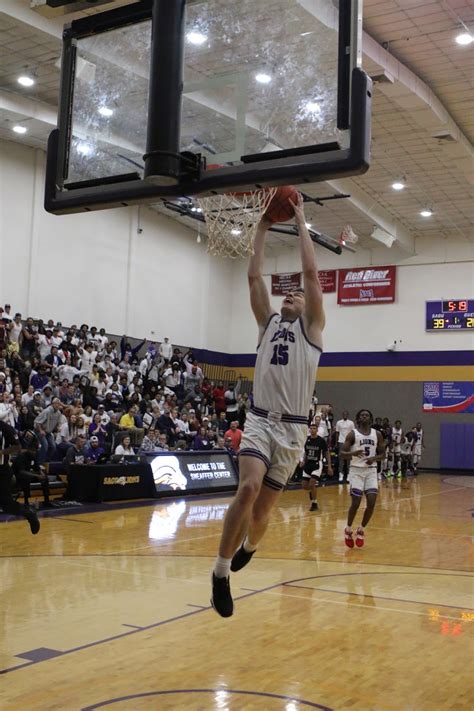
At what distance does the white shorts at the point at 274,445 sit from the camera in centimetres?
488

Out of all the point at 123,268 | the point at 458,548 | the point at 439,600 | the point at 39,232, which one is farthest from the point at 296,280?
the point at 439,600

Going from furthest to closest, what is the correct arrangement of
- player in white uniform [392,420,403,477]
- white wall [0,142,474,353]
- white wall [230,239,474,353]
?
white wall [230,239,474,353], player in white uniform [392,420,403,477], white wall [0,142,474,353]

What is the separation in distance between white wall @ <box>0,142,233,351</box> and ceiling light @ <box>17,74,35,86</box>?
3740mm

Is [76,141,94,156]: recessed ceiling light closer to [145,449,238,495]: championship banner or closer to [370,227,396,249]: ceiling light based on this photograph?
[145,449,238,495]: championship banner

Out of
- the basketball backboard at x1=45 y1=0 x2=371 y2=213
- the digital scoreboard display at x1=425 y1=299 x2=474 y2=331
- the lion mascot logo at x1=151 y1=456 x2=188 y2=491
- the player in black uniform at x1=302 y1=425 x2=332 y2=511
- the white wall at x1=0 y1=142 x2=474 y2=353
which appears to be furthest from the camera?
the digital scoreboard display at x1=425 y1=299 x2=474 y2=331

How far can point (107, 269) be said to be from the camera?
25.8 meters

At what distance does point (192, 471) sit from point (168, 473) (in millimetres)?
887

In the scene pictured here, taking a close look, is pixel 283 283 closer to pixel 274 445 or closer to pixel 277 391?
pixel 277 391

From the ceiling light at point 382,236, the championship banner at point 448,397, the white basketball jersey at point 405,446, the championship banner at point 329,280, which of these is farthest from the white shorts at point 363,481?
the championship banner at point 329,280

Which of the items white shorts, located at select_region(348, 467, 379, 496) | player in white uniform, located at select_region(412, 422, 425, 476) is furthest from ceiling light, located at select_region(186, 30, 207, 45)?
player in white uniform, located at select_region(412, 422, 425, 476)

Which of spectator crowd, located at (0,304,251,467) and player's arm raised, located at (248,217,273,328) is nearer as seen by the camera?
player's arm raised, located at (248,217,273,328)

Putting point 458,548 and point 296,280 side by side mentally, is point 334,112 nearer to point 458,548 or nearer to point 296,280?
point 458,548

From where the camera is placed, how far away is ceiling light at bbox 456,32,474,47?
1533 centimetres

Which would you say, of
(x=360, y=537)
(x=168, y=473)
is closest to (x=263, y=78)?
(x=360, y=537)
